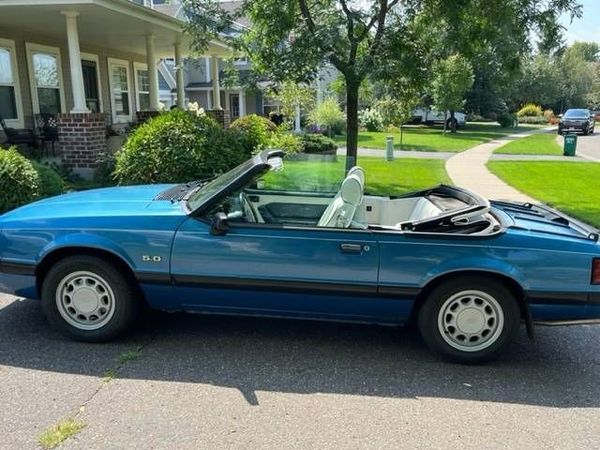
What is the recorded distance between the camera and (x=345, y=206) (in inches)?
163

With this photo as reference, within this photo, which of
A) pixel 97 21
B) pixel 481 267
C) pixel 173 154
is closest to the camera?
pixel 481 267

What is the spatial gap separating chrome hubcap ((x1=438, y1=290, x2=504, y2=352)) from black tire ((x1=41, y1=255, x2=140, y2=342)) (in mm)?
2182

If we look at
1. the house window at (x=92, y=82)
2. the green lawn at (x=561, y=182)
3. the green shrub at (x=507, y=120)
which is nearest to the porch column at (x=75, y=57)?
the house window at (x=92, y=82)

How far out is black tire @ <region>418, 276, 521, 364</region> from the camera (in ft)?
12.6

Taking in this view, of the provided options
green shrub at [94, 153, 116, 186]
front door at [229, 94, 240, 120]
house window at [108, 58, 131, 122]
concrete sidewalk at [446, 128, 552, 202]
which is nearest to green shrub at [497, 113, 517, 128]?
front door at [229, 94, 240, 120]

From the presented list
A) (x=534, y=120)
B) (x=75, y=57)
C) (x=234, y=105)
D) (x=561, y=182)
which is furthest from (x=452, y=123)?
(x=75, y=57)

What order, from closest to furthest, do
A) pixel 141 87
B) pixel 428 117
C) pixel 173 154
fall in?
pixel 173 154
pixel 141 87
pixel 428 117

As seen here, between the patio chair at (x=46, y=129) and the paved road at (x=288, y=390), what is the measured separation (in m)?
9.11

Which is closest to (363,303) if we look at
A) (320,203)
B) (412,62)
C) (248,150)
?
(320,203)

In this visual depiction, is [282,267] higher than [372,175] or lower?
higher

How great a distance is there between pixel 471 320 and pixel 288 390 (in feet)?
4.41

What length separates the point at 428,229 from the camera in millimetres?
3920

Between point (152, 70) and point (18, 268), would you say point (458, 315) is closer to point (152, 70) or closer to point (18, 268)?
point (18, 268)

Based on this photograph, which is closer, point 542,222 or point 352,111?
A: point 542,222
